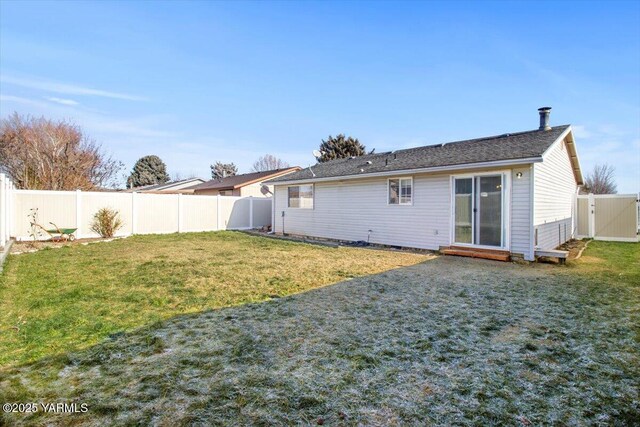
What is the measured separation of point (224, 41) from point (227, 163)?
133 ft

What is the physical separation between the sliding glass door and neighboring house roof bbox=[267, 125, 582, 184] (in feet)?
2.07

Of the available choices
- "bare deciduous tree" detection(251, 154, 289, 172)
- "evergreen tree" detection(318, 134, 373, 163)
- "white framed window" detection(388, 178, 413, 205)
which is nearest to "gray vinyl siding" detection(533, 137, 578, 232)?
"white framed window" detection(388, 178, 413, 205)

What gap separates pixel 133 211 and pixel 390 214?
448 inches

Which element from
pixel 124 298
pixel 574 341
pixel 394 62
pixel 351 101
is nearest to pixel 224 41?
pixel 394 62

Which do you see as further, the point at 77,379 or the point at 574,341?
the point at 574,341

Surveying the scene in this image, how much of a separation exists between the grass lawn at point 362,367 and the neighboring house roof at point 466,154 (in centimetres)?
470

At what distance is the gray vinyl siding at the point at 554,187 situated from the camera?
887 cm

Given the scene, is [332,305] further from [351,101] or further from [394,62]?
[351,101]

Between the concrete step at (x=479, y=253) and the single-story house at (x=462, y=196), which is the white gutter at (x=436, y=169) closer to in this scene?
the single-story house at (x=462, y=196)

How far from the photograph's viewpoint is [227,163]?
51.4 m

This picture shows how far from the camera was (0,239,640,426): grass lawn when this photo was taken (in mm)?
2250

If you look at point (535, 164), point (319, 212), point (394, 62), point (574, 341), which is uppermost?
point (394, 62)

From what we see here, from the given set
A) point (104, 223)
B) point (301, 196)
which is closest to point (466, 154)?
point (301, 196)

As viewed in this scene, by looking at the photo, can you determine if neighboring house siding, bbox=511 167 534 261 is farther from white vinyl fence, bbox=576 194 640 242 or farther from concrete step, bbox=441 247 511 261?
white vinyl fence, bbox=576 194 640 242
